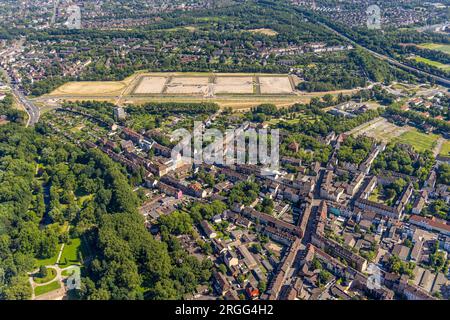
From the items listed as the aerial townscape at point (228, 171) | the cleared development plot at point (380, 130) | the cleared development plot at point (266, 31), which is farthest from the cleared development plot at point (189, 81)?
the cleared development plot at point (266, 31)

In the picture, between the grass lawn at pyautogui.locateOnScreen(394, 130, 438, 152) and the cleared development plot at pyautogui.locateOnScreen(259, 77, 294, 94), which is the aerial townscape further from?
the cleared development plot at pyautogui.locateOnScreen(259, 77, 294, 94)

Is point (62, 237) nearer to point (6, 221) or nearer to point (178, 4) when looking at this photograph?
point (6, 221)

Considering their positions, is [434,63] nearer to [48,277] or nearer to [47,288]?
[48,277]

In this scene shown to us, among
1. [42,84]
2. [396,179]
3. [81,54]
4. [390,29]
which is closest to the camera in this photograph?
[396,179]

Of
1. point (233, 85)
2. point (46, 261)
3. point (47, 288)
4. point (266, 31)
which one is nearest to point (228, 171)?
point (46, 261)

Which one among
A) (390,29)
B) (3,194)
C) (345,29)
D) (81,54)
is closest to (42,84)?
(81,54)

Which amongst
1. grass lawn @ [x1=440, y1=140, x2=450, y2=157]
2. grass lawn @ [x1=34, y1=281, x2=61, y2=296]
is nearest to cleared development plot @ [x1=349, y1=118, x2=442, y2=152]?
grass lawn @ [x1=440, y1=140, x2=450, y2=157]
